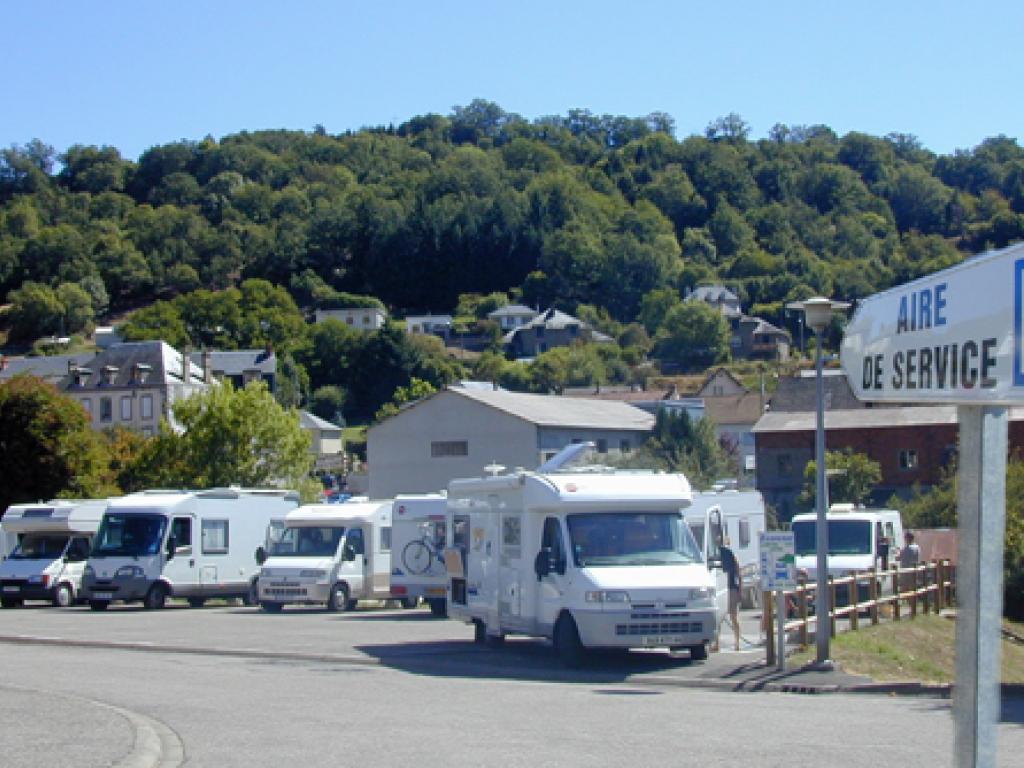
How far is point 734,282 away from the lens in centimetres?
18338

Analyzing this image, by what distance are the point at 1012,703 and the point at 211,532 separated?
24562 mm

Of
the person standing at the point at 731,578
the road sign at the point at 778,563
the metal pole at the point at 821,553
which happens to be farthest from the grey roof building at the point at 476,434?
the road sign at the point at 778,563

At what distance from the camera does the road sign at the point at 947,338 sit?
10.8 feet

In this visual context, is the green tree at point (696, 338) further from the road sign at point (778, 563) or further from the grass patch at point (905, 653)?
the road sign at point (778, 563)

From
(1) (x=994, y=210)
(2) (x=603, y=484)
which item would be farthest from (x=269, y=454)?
(1) (x=994, y=210)

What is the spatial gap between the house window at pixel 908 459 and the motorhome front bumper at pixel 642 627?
1717 inches

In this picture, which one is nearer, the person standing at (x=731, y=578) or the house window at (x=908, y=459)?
the person standing at (x=731, y=578)

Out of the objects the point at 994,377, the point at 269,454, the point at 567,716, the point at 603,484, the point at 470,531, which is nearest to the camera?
the point at 994,377

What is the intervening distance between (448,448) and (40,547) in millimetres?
29561

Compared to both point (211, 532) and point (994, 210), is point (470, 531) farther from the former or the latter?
point (994, 210)

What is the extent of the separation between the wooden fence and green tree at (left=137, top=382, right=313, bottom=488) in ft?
107

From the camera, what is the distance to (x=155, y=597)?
35062 millimetres

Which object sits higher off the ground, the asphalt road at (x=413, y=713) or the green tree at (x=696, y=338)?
the green tree at (x=696, y=338)

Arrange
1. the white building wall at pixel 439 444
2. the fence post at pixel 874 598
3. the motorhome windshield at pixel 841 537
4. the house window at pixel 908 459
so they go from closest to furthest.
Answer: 1. the fence post at pixel 874 598
2. the motorhome windshield at pixel 841 537
3. the house window at pixel 908 459
4. the white building wall at pixel 439 444
